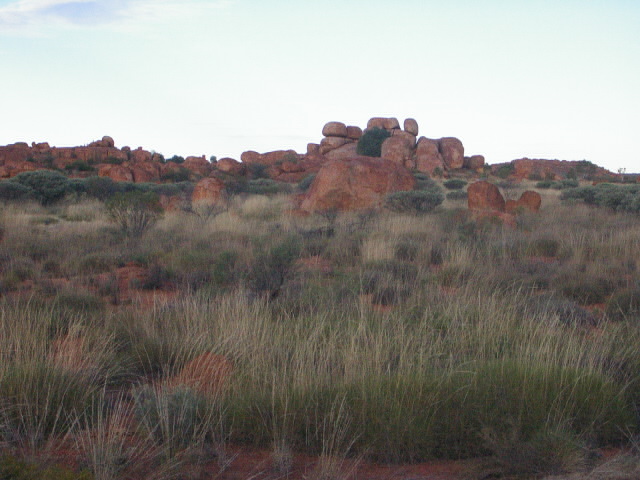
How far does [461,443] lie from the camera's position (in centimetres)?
420

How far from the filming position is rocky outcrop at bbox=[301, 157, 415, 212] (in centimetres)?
2070

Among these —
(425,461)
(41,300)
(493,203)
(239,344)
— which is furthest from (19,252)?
(493,203)

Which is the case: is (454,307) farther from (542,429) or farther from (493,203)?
(493,203)

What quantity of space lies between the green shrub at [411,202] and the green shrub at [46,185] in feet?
43.4

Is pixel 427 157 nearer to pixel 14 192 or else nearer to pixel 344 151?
pixel 344 151

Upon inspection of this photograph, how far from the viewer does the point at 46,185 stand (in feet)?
84.7

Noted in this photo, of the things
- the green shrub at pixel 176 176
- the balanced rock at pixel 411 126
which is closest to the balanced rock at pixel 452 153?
the balanced rock at pixel 411 126

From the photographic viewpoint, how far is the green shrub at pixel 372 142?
59.1 m

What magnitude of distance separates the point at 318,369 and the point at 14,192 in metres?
22.4

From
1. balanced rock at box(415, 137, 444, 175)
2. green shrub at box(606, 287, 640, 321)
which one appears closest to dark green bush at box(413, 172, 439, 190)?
green shrub at box(606, 287, 640, 321)

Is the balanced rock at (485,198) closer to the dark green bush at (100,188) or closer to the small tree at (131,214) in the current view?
the small tree at (131,214)

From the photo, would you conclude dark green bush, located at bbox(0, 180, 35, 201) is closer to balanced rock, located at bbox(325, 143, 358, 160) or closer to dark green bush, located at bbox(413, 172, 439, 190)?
dark green bush, located at bbox(413, 172, 439, 190)

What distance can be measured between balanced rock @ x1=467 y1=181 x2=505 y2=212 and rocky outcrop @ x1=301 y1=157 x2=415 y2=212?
3.13 m

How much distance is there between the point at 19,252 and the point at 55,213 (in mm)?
9167
